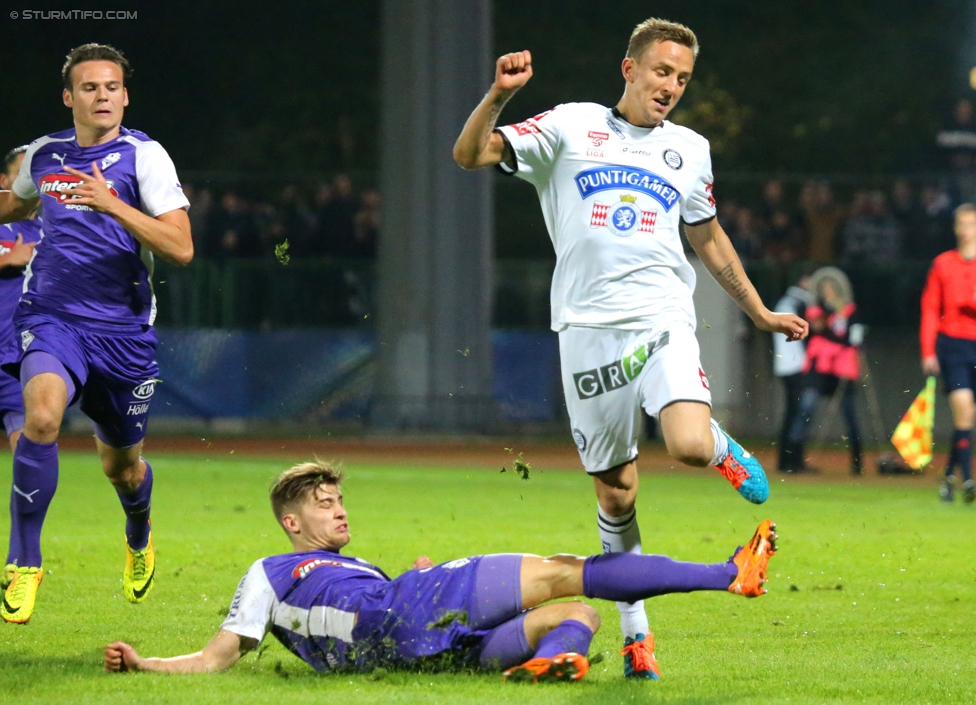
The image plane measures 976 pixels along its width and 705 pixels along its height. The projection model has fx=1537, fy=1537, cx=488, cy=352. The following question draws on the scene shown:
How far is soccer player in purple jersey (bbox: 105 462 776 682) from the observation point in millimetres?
5676

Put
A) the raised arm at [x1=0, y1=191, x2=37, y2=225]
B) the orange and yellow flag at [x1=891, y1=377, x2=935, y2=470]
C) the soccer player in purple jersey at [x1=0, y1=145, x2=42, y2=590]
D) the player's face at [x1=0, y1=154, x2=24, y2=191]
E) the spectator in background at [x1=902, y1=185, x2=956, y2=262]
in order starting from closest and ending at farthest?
the raised arm at [x1=0, y1=191, x2=37, y2=225] < the player's face at [x1=0, y1=154, x2=24, y2=191] < the soccer player in purple jersey at [x1=0, y1=145, x2=42, y2=590] < the orange and yellow flag at [x1=891, y1=377, x2=935, y2=470] < the spectator in background at [x1=902, y1=185, x2=956, y2=262]

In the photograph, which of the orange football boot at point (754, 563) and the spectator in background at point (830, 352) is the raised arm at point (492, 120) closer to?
the orange football boot at point (754, 563)

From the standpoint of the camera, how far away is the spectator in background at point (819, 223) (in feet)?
74.8

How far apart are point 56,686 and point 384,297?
1666 cm

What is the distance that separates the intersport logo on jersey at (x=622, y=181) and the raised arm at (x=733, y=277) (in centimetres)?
47

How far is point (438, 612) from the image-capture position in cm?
573

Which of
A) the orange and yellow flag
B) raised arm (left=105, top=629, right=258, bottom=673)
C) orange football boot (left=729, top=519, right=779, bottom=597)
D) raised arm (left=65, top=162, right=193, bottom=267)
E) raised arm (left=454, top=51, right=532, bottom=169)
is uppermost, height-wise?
raised arm (left=454, top=51, right=532, bottom=169)

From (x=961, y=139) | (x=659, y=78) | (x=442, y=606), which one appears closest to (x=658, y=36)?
(x=659, y=78)

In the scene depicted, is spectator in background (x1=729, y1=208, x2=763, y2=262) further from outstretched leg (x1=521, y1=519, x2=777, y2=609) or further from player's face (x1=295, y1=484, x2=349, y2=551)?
outstretched leg (x1=521, y1=519, x2=777, y2=609)

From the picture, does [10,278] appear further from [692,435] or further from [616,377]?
[692,435]

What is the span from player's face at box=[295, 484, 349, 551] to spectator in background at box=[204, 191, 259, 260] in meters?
16.7

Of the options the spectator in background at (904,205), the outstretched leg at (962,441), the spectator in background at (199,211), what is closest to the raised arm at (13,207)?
the outstretched leg at (962,441)

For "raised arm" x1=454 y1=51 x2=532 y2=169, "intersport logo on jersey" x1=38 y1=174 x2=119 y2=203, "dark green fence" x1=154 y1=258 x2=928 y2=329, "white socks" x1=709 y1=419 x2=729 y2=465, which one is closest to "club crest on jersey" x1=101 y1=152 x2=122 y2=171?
"intersport logo on jersey" x1=38 y1=174 x2=119 y2=203

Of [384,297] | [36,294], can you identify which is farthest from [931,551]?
[384,297]
